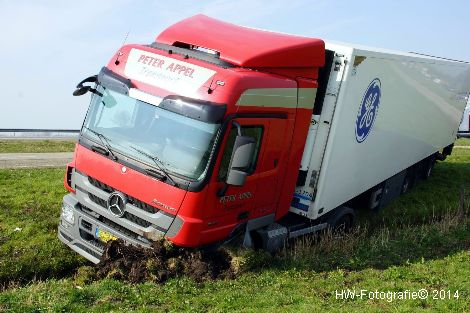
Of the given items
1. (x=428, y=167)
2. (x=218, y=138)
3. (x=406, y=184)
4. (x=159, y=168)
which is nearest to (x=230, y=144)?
(x=218, y=138)

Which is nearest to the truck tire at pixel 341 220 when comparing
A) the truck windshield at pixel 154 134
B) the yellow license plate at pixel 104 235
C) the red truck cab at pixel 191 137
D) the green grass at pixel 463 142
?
the red truck cab at pixel 191 137

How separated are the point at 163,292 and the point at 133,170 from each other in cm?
163

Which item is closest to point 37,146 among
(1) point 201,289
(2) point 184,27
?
(2) point 184,27

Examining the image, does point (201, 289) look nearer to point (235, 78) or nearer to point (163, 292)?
point (163, 292)

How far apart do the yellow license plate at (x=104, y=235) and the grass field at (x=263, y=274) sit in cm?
55

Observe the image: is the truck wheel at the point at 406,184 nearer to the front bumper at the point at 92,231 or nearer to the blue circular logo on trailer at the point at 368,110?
the blue circular logo on trailer at the point at 368,110

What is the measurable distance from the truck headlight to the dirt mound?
2.81 feet

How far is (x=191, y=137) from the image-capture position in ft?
21.4

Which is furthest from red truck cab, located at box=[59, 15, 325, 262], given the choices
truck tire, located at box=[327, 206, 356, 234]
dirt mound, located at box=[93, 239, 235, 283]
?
truck tire, located at box=[327, 206, 356, 234]

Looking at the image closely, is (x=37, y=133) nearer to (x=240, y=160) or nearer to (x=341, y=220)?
(x=341, y=220)

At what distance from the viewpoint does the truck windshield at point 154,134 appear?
6.50m

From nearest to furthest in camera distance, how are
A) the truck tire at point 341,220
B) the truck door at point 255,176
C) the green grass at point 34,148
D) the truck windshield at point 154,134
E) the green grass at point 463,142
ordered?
the truck windshield at point 154,134, the truck door at point 255,176, the truck tire at point 341,220, the green grass at point 34,148, the green grass at point 463,142

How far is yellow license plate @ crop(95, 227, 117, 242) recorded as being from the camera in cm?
705

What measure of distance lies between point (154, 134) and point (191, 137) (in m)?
0.54
